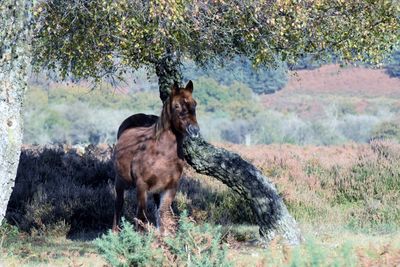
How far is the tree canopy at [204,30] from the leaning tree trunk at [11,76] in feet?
1.05

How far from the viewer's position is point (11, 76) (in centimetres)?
1041

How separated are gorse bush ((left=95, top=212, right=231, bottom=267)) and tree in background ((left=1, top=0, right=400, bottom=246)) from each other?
3556 millimetres

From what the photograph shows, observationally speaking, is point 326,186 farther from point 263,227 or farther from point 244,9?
point 244,9

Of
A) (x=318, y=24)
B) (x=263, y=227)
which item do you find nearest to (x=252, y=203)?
(x=263, y=227)

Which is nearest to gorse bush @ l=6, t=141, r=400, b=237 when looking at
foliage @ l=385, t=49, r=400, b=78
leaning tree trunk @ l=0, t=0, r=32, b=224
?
leaning tree trunk @ l=0, t=0, r=32, b=224

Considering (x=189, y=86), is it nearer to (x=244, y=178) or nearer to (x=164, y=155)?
(x=164, y=155)

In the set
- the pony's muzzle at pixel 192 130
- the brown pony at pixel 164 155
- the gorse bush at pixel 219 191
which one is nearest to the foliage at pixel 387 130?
the gorse bush at pixel 219 191

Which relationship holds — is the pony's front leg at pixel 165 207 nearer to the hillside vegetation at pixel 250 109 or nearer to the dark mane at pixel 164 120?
the dark mane at pixel 164 120

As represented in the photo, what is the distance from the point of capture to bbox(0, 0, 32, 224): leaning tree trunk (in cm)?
1033

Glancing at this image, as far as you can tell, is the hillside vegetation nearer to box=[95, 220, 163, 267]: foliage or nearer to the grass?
the grass

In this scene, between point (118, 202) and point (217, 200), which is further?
point (217, 200)

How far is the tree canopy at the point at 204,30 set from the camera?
1114cm

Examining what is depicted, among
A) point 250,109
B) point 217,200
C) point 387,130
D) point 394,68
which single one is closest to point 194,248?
point 217,200

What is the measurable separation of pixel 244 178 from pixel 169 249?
17.1ft
